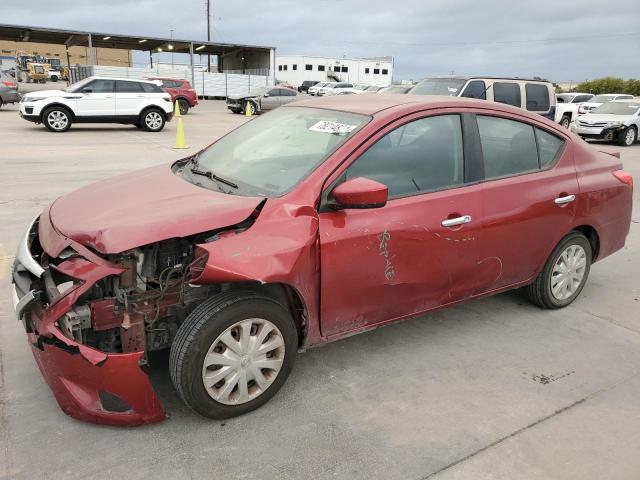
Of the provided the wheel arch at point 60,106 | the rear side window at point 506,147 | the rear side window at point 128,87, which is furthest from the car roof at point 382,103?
the rear side window at point 128,87

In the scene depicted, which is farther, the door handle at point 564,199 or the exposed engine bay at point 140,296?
the door handle at point 564,199

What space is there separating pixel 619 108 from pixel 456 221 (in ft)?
58.2

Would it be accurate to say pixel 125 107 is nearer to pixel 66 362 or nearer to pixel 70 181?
pixel 70 181

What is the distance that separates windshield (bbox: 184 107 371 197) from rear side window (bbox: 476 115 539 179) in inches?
36.6

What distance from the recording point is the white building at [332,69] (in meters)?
64.0

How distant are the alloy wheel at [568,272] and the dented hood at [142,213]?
2573 millimetres

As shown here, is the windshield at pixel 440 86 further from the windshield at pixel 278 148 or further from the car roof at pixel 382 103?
the windshield at pixel 278 148

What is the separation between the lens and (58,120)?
15.2 m

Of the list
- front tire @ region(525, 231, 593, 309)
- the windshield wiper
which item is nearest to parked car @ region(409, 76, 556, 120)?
front tire @ region(525, 231, 593, 309)

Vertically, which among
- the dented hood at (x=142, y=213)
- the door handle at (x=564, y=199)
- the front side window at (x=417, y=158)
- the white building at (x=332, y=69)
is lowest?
the door handle at (x=564, y=199)

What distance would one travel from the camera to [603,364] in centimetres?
353

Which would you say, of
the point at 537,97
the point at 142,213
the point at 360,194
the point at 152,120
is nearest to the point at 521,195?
the point at 360,194

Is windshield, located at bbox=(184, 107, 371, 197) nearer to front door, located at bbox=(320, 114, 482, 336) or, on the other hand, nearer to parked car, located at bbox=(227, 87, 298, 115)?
front door, located at bbox=(320, 114, 482, 336)

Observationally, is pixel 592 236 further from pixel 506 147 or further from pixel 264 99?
pixel 264 99
